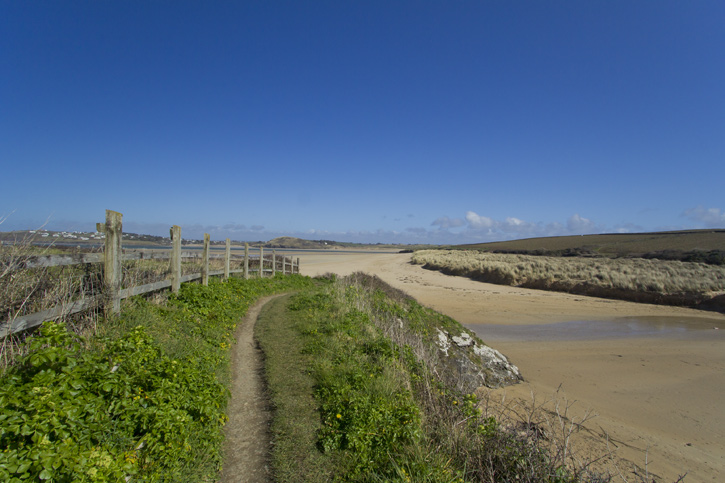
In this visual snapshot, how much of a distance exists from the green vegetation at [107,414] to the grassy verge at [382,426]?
3.06 feet

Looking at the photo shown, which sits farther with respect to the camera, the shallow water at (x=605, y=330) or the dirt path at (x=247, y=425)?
the shallow water at (x=605, y=330)

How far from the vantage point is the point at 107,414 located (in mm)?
3531

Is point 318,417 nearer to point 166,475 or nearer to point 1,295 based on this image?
point 166,475

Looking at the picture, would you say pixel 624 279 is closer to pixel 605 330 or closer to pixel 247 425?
pixel 605 330

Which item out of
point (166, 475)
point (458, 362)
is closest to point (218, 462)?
point (166, 475)

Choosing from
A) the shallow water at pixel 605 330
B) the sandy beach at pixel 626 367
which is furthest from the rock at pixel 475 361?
the shallow water at pixel 605 330

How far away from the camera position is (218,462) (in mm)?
4059

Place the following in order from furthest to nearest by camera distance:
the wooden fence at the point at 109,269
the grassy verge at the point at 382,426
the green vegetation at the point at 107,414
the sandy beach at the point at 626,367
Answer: the sandy beach at the point at 626,367, the wooden fence at the point at 109,269, the grassy verge at the point at 382,426, the green vegetation at the point at 107,414

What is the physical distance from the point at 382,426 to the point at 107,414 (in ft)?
9.69

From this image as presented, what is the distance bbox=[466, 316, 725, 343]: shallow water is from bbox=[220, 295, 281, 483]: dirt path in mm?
12043

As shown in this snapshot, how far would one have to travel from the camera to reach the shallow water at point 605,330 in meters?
17.2

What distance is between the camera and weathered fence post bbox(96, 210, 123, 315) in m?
6.48

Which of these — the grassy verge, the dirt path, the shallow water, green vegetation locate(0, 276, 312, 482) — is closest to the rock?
the grassy verge

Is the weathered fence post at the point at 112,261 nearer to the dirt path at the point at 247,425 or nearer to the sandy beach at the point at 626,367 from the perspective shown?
the dirt path at the point at 247,425
